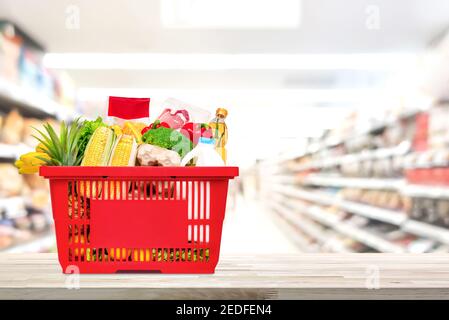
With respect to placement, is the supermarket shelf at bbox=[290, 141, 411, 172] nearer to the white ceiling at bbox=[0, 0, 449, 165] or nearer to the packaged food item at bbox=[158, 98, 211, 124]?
the white ceiling at bbox=[0, 0, 449, 165]

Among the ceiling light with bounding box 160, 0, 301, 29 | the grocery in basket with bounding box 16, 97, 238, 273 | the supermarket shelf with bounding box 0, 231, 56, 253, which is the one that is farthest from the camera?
the ceiling light with bounding box 160, 0, 301, 29

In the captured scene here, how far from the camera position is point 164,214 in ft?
2.75

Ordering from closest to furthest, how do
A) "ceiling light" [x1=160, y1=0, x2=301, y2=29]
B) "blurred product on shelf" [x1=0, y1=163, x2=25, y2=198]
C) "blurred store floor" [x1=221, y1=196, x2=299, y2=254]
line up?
"blurred product on shelf" [x1=0, y1=163, x2=25, y2=198], "ceiling light" [x1=160, y1=0, x2=301, y2=29], "blurred store floor" [x1=221, y1=196, x2=299, y2=254]

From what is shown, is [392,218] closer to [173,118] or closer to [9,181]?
[9,181]

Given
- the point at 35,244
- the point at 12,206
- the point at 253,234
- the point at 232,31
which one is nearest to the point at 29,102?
the point at 12,206

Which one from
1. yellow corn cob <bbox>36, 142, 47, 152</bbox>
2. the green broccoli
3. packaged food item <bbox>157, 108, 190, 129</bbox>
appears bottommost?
yellow corn cob <bbox>36, 142, 47, 152</bbox>

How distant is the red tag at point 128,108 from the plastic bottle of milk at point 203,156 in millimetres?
180

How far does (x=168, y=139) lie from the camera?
0.87 meters

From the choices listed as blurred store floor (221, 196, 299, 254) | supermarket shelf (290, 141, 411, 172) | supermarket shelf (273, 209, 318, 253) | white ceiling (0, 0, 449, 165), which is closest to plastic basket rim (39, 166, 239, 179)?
white ceiling (0, 0, 449, 165)

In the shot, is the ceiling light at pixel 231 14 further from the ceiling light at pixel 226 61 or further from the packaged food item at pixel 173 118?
the packaged food item at pixel 173 118

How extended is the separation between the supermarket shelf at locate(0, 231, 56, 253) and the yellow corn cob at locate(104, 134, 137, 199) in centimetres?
331

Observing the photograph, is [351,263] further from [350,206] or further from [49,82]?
[350,206]

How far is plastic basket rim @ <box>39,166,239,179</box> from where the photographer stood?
32.2 inches

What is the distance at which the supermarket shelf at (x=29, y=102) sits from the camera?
3617mm
